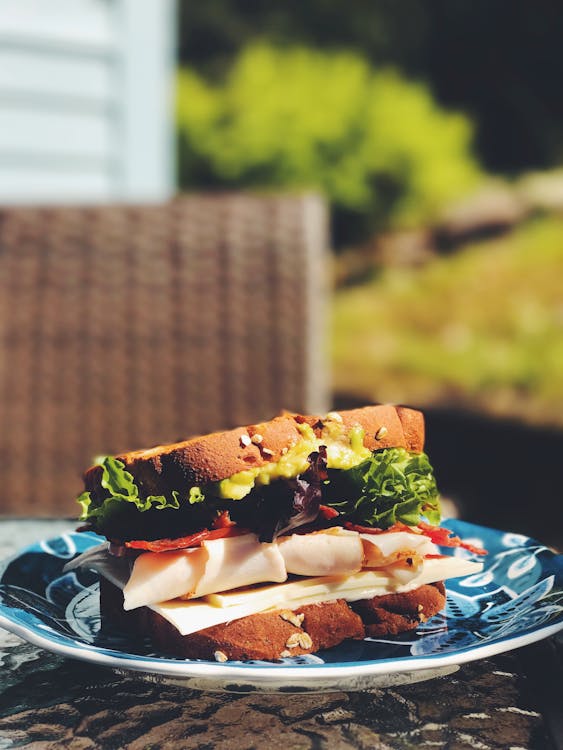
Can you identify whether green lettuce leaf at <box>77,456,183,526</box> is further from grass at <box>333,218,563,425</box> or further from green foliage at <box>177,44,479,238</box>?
green foliage at <box>177,44,479,238</box>

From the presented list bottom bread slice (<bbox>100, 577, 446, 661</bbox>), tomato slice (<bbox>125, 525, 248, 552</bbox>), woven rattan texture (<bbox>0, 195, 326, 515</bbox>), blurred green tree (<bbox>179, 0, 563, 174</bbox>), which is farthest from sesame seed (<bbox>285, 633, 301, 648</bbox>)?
blurred green tree (<bbox>179, 0, 563, 174</bbox>)

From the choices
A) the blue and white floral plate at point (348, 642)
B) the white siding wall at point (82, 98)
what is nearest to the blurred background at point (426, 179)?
the white siding wall at point (82, 98)

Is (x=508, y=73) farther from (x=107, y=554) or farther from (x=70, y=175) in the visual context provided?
(x=107, y=554)

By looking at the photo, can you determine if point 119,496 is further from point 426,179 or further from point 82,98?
point 426,179

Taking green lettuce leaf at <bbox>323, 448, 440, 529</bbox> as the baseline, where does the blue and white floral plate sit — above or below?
below

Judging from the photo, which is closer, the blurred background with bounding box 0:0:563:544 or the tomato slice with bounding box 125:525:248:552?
the tomato slice with bounding box 125:525:248:552

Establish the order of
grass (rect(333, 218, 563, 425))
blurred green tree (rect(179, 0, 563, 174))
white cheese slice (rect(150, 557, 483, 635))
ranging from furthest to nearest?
blurred green tree (rect(179, 0, 563, 174)) → grass (rect(333, 218, 563, 425)) → white cheese slice (rect(150, 557, 483, 635))

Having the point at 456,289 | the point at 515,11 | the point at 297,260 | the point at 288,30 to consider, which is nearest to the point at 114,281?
the point at 297,260
